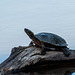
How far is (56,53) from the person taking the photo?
546 cm

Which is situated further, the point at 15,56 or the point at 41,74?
the point at 15,56

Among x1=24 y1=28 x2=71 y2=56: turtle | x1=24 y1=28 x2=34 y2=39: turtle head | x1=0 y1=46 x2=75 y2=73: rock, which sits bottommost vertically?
x1=0 y1=46 x2=75 y2=73: rock

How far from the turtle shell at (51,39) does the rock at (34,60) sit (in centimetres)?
31

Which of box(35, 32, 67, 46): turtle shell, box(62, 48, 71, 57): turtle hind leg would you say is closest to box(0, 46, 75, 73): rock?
box(62, 48, 71, 57): turtle hind leg

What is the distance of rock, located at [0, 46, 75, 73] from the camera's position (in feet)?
17.0

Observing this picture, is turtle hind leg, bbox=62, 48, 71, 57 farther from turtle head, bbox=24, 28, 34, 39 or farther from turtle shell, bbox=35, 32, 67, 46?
turtle head, bbox=24, 28, 34, 39

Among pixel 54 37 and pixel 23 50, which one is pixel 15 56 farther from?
pixel 54 37

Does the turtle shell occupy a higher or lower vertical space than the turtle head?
lower

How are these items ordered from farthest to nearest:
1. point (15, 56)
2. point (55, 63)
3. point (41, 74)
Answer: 1. point (15, 56)
2. point (55, 63)
3. point (41, 74)

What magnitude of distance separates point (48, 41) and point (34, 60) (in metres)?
0.81

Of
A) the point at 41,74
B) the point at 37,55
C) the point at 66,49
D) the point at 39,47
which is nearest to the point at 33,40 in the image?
the point at 39,47

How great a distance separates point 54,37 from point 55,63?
2.60 feet

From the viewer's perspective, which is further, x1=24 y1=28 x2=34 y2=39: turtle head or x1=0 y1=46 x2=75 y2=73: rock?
x1=24 y1=28 x2=34 y2=39: turtle head

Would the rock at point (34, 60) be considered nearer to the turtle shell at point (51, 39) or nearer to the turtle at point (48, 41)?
the turtle at point (48, 41)
